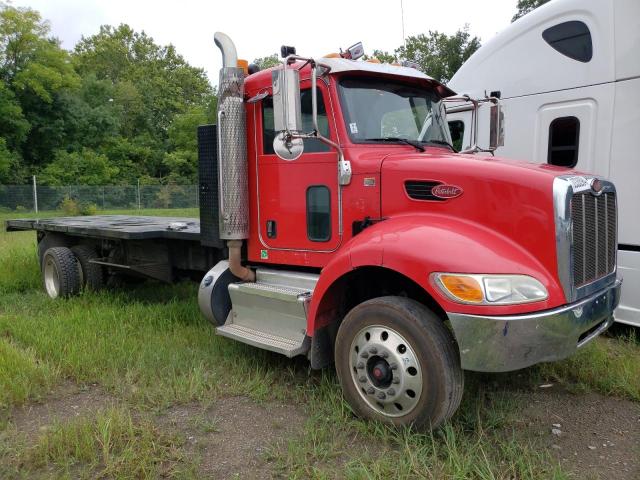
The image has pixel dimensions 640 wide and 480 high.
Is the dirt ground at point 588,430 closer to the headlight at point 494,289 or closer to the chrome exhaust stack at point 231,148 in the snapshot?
the headlight at point 494,289

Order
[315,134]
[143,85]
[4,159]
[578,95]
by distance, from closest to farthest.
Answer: [315,134], [578,95], [4,159], [143,85]

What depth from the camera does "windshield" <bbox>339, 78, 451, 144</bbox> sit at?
423cm

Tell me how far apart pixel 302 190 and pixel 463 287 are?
69.6 inches

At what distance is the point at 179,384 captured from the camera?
4.38m

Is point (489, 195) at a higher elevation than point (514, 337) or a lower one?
higher

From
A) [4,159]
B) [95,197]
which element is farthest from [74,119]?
[95,197]

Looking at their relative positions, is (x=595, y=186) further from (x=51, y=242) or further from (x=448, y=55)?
(x=448, y=55)

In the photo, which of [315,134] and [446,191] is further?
[315,134]

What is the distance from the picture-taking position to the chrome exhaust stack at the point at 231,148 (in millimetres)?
4715

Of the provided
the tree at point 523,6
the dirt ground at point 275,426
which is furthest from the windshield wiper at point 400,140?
the tree at point 523,6

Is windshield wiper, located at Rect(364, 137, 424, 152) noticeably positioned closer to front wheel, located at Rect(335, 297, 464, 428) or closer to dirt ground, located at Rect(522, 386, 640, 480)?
front wheel, located at Rect(335, 297, 464, 428)

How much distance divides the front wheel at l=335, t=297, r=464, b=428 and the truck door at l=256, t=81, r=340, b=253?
88cm

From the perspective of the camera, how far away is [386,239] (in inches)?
141

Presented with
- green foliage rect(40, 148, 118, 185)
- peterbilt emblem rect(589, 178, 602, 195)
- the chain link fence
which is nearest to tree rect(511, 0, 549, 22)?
the chain link fence
